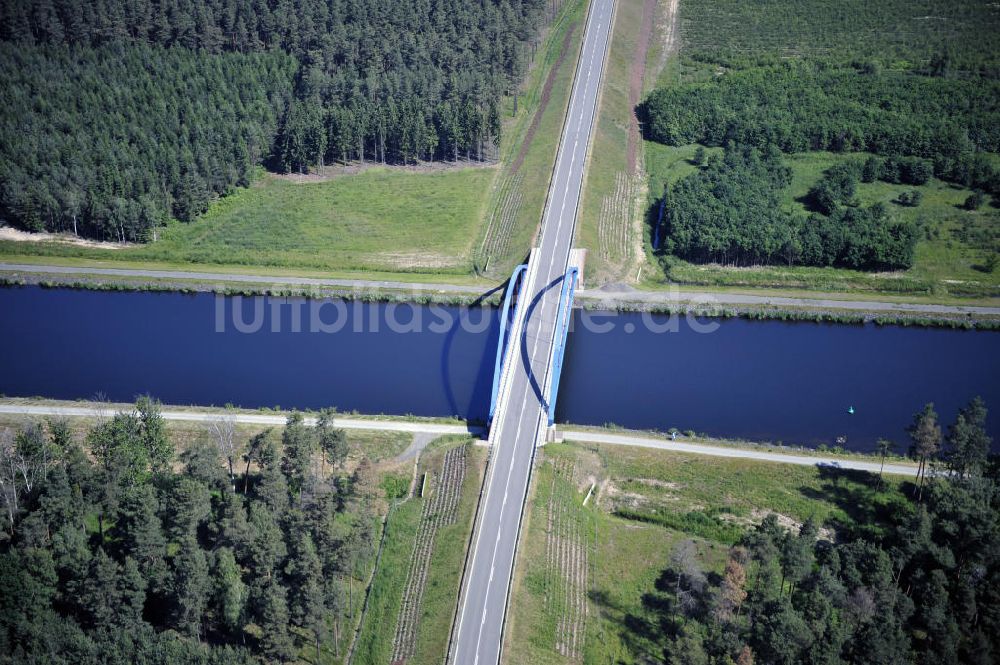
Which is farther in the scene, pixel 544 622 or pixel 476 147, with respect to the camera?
pixel 476 147

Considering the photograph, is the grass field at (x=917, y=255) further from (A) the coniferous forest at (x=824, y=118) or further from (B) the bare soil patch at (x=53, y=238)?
(B) the bare soil patch at (x=53, y=238)

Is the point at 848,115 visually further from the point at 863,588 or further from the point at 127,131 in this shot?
the point at 127,131

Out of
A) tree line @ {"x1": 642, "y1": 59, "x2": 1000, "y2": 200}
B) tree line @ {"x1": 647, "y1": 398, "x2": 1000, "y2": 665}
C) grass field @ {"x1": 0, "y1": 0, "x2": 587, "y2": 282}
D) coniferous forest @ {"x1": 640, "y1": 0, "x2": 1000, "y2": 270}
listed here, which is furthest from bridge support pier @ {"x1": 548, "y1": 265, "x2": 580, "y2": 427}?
tree line @ {"x1": 642, "y1": 59, "x2": 1000, "y2": 200}

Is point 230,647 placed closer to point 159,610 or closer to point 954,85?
point 159,610

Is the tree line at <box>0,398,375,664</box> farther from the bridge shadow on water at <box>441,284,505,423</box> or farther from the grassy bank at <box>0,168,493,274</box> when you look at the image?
the grassy bank at <box>0,168,493,274</box>

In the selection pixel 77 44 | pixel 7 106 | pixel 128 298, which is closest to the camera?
pixel 128 298

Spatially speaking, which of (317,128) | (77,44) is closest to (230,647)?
(317,128)

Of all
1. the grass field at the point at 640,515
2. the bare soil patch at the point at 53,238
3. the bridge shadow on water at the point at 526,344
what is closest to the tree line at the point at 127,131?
the bare soil patch at the point at 53,238
